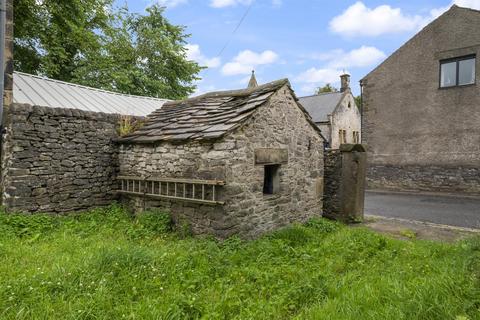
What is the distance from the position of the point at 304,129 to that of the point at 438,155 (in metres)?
10.8

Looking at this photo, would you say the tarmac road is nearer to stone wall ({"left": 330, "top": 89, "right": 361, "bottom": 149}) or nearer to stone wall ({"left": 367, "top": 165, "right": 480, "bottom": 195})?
stone wall ({"left": 367, "top": 165, "right": 480, "bottom": 195})

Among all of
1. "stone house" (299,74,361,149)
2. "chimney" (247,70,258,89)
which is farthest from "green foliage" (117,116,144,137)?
"stone house" (299,74,361,149)

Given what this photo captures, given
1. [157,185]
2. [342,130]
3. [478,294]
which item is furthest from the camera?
[342,130]

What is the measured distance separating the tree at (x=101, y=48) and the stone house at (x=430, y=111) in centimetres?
1283

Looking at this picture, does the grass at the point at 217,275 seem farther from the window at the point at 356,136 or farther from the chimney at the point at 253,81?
the window at the point at 356,136

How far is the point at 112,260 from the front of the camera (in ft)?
13.1

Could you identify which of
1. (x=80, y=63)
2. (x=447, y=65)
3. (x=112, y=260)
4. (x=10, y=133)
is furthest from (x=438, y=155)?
(x=80, y=63)

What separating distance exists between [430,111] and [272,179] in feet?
40.9

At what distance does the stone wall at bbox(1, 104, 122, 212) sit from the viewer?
579cm

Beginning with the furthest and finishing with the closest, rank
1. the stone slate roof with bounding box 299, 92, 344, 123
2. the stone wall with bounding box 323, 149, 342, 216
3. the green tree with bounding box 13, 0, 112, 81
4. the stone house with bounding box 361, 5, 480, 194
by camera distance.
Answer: the stone slate roof with bounding box 299, 92, 344, 123
the stone house with bounding box 361, 5, 480, 194
the green tree with bounding box 13, 0, 112, 81
the stone wall with bounding box 323, 149, 342, 216

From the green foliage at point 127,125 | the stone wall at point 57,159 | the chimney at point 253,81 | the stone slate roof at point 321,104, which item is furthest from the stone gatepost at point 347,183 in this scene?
the stone slate roof at point 321,104

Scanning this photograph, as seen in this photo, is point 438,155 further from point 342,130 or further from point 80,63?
point 80,63

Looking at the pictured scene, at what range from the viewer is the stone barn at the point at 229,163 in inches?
220

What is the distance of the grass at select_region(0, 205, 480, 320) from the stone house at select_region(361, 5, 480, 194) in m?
10.6
